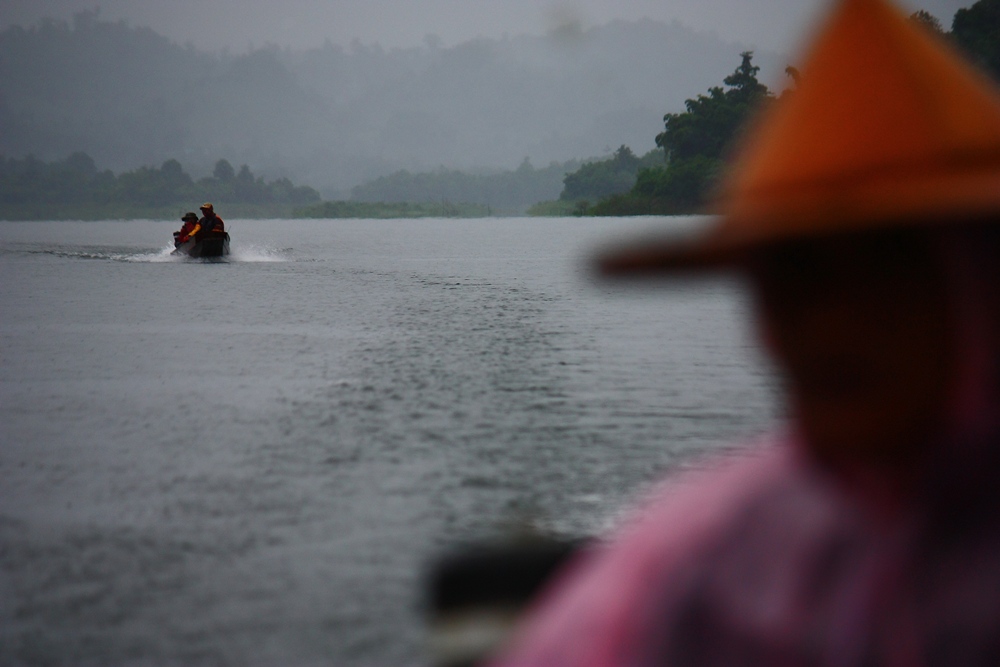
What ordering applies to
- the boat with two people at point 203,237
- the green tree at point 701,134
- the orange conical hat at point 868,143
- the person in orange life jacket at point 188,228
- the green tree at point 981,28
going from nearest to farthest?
1. the orange conical hat at point 868,143
2. the boat with two people at point 203,237
3. the person in orange life jacket at point 188,228
4. the green tree at point 981,28
5. the green tree at point 701,134

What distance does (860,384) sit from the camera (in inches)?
36.9

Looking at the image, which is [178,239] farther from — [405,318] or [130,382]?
[130,382]

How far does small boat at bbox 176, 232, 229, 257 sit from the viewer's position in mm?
42844

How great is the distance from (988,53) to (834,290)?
262 ft

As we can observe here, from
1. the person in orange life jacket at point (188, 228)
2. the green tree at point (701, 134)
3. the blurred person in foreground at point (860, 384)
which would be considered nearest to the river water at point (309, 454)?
the blurred person in foreground at point (860, 384)

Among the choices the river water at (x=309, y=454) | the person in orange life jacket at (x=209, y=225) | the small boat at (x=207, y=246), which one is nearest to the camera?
the river water at (x=309, y=454)

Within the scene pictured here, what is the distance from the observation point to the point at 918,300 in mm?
926

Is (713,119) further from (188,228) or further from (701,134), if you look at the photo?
(188,228)

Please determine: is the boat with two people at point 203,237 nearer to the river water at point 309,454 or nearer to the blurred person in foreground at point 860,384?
the river water at point 309,454

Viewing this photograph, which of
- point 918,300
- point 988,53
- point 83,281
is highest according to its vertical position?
point 988,53

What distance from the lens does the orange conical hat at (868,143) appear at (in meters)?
0.89

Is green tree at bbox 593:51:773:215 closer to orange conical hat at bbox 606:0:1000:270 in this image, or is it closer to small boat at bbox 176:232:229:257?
small boat at bbox 176:232:229:257

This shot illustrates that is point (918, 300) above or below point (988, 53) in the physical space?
below

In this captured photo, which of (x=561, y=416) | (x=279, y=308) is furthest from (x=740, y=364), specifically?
(x=279, y=308)
